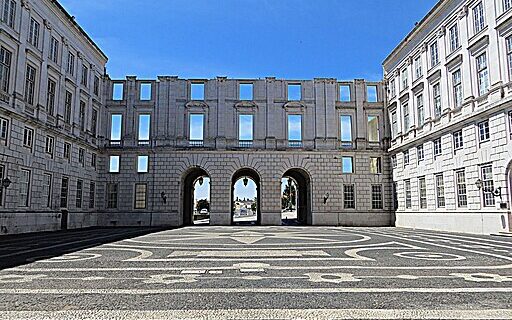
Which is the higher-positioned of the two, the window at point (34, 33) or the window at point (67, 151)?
the window at point (34, 33)

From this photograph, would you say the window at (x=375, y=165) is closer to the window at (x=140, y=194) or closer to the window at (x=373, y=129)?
the window at (x=373, y=129)

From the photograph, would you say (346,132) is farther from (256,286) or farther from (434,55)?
(256,286)

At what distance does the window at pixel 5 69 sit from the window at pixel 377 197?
3011 cm

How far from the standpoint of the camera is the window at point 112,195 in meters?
37.7

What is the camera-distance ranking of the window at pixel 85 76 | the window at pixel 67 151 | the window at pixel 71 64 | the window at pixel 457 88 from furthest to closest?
the window at pixel 85 76 < the window at pixel 71 64 < the window at pixel 67 151 < the window at pixel 457 88

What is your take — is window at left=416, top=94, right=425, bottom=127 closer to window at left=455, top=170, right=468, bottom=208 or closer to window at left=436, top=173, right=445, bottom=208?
window at left=436, top=173, right=445, bottom=208

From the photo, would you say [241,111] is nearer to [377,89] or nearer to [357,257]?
[377,89]

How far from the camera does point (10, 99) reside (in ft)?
79.7

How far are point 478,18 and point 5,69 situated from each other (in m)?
28.9

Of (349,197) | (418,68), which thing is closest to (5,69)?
(349,197)

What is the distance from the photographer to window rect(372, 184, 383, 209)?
3819cm

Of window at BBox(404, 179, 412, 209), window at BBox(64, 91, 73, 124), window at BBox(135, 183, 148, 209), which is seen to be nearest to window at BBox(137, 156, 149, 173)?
window at BBox(135, 183, 148, 209)

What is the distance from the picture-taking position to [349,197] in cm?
3831

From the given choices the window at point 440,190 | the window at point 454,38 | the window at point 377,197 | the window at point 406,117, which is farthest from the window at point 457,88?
the window at point 377,197
